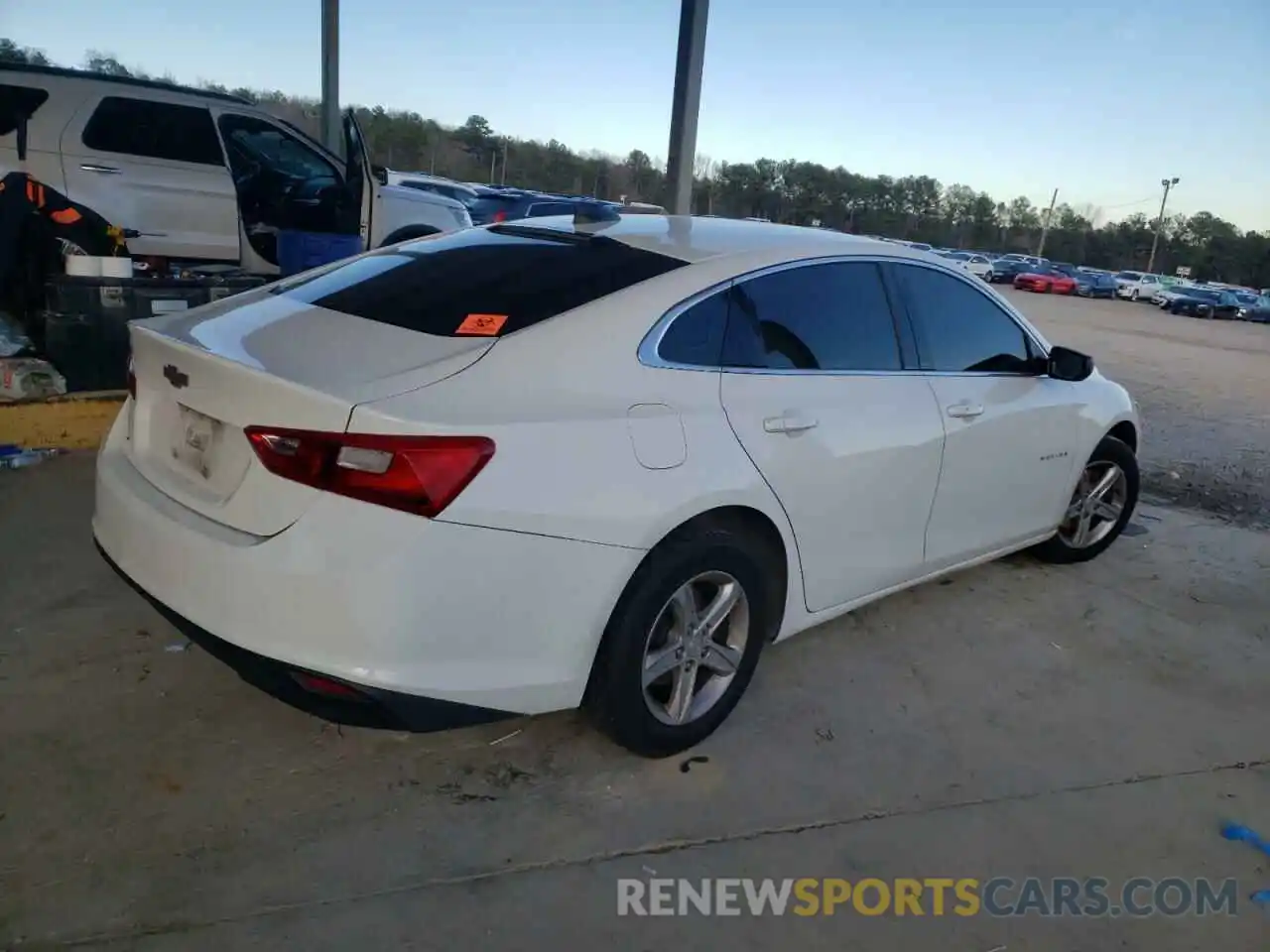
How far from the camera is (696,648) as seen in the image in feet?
9.39

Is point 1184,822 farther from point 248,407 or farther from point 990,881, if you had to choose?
point 248,407

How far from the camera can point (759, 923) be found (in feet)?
7.62

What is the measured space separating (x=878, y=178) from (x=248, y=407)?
8736cm

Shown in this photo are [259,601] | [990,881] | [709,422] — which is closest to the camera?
[259,601]

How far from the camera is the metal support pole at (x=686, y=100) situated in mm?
6891

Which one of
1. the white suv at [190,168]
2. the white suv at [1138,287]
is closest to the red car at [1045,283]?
the white suv at [1138,287]

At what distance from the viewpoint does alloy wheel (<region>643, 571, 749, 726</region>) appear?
109 inches

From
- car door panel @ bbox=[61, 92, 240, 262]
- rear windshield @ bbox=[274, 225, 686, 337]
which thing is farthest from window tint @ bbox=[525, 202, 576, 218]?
rear windshield @ bbox=[274, 225, 686, 337]

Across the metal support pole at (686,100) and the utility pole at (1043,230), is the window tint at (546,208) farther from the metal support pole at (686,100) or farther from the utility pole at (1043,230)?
the utility pole at (1043,230)

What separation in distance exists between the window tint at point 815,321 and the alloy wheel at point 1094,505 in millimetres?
1841

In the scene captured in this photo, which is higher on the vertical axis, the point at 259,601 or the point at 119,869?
the point at 259,601

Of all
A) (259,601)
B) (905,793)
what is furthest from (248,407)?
(905,793)

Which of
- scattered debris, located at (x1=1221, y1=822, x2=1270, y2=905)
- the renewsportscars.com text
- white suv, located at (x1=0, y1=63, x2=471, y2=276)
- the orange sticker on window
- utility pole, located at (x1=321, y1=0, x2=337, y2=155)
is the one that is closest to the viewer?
the renewsportscars.com text

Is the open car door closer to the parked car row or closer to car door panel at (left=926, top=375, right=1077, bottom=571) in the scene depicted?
car door panel at (left=926, top=375, right=1077, bottom=571)
